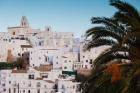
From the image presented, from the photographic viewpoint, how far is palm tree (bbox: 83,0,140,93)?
7856 mm

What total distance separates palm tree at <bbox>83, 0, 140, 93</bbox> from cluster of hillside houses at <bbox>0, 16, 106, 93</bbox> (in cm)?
3151

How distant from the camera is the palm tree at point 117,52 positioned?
25.8 feet

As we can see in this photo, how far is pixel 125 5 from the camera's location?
841cm

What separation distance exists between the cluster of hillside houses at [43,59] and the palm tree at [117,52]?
103 feet

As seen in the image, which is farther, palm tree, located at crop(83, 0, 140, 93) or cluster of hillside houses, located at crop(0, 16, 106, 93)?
cluster of hillside houses, located at crop(0, 16, 106, 93)

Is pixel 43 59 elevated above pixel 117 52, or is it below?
above

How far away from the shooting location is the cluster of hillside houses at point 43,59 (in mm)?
55575

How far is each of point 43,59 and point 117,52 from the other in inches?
2520

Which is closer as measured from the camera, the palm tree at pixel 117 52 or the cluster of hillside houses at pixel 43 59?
the palm tree at pixel 117 52

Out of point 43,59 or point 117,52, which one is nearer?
point 117,52

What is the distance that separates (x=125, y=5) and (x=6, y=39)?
78.9m

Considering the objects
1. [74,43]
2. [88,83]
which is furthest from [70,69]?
[88,83]

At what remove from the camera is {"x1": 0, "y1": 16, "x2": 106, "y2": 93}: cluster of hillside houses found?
182 feet

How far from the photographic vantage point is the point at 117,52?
878cm
